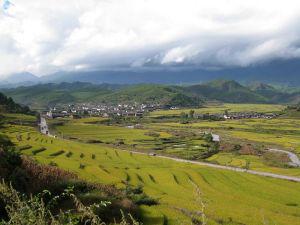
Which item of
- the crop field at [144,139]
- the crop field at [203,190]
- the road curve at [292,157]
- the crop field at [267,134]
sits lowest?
the road curve at [292,157]

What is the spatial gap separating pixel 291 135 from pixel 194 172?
279 ft

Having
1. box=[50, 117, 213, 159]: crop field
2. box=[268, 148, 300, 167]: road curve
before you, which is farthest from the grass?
box=[268, 148, 300, 167]: road curve

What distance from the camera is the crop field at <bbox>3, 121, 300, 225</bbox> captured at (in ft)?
91.3

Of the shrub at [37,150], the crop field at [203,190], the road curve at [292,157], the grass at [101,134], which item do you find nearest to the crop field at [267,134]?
the road curve at [292,157]

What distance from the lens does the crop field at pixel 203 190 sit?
27.8 m

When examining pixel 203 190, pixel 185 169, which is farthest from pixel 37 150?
pixel 203 190

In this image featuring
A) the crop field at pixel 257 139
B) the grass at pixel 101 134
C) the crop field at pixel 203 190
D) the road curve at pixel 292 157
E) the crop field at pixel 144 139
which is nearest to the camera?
the crop field at pixel 203 190

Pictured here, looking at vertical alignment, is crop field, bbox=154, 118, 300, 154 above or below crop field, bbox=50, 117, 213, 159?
below

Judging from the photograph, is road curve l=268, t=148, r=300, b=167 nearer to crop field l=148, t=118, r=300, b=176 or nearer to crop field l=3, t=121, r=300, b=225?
crop field l=148, t=118, r=300, b=176

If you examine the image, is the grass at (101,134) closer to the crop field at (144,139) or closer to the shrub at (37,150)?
the crop field at (144,139)

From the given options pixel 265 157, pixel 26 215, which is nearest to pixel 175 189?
pixel 26 215

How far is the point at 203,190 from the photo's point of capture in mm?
46938

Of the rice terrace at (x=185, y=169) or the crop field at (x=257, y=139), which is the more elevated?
the rice terrace at (x=185, y=169)

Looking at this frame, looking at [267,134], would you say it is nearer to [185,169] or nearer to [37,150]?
[185,169]
